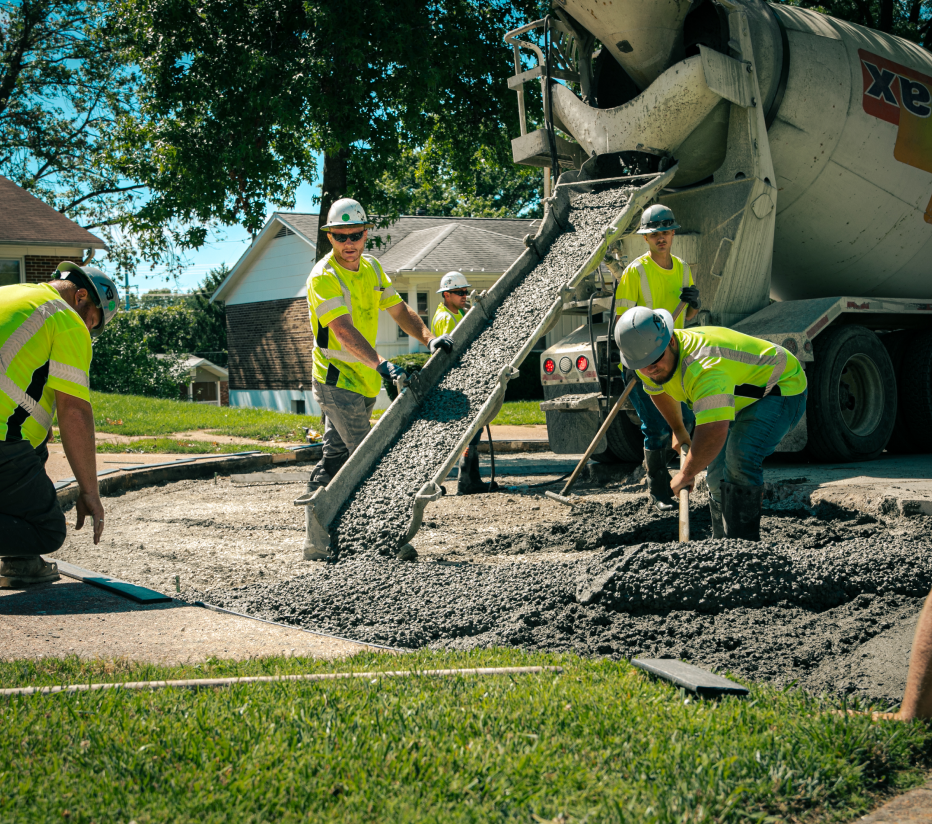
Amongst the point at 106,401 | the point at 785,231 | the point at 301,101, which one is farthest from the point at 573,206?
the point at 106,401

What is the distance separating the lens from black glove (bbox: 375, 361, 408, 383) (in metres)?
5.94

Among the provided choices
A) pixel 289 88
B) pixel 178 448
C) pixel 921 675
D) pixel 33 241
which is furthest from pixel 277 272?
pixel 921 675

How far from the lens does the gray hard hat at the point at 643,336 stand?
14.3 feet

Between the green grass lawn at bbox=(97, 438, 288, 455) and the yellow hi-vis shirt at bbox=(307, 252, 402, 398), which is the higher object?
the yellow hi-vis shirt at bbox=(307, 252, 402, 398)

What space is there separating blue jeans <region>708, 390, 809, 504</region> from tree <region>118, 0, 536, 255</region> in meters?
7.01

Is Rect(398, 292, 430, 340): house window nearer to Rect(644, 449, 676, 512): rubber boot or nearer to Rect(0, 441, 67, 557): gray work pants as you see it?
Rect(644, 449, 676, 512): rubber boot

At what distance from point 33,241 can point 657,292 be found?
17.0 metres

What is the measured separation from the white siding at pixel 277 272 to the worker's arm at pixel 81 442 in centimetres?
2278

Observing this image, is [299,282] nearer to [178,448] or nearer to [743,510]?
[178,448]

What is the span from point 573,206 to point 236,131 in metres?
5.48

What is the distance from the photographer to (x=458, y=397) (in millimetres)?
6156

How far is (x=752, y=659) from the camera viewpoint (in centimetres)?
348

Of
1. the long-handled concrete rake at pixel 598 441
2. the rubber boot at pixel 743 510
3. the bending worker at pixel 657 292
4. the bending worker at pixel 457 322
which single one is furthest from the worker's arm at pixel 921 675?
the bending worker at pixel 457 322

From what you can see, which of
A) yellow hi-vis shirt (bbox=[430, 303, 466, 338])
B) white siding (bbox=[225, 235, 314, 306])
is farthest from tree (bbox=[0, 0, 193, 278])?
yellow hi-vis shirt (bbox=[430, 303, 466, 338])
